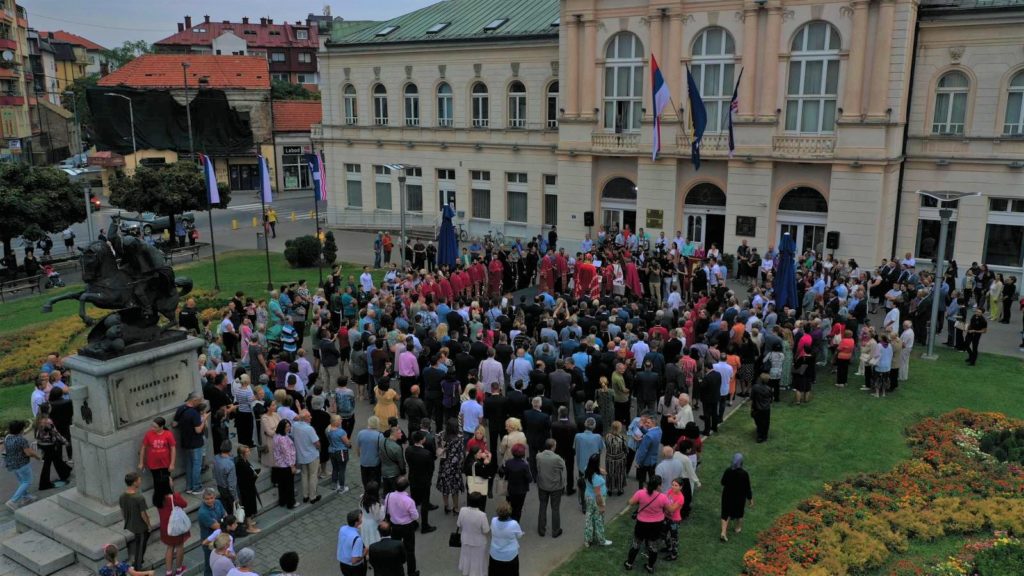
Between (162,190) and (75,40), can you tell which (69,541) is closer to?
(162,190)

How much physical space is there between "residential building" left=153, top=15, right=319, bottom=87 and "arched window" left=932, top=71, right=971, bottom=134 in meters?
89.8

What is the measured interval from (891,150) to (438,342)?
1987cm

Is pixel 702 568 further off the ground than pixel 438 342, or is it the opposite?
pixel 438 342

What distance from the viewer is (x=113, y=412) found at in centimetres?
1197

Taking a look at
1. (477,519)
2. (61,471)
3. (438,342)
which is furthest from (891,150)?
(61,471)

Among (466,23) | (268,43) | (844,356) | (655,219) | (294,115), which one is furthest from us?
(268,43)

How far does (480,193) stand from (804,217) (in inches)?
662

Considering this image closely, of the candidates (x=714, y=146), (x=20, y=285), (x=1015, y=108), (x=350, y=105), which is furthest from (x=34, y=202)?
(x=1015, y=108)

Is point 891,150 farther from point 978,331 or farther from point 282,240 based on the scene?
Result: point 282,240

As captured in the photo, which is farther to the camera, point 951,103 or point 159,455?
point 951,103

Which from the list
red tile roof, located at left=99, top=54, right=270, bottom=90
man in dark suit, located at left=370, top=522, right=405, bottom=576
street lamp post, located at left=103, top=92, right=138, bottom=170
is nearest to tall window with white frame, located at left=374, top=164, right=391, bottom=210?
street lamp post, located at left=103, top=92, right=138, bottom=170

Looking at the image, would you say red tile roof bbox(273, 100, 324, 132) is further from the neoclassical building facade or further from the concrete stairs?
the concrete stairs

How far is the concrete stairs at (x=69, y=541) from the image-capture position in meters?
11.6

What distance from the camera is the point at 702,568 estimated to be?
1157 centimetres
